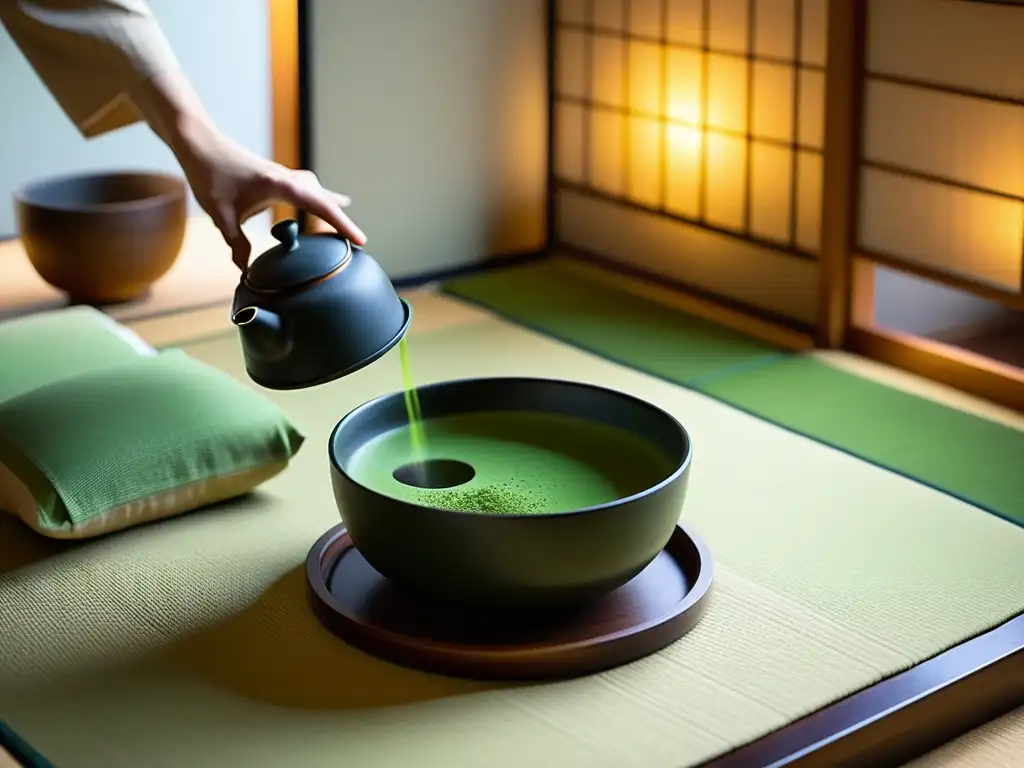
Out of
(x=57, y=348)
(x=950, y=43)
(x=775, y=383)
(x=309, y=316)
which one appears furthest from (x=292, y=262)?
(x=950, y=43)

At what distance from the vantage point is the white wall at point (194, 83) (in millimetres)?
4223

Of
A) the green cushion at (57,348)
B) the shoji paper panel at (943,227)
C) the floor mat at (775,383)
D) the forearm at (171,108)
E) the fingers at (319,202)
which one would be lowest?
the floor mat at (775,383)

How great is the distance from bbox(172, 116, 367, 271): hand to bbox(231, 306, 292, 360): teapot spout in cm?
18

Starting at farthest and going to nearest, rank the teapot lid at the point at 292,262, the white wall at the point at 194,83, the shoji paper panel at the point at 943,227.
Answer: the white wall at the point at 194,83 → the shoji paper panel at the point at 943,227 → the teapot lid at the point at 292,262

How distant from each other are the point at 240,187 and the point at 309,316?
15.3 inches

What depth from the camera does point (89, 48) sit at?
2.62 m

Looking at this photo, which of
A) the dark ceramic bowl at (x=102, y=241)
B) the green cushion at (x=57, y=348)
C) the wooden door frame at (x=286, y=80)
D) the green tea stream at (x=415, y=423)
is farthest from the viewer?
the wooden door frame at (x=286, y=80)

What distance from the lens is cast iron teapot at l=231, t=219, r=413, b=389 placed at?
2090 mm

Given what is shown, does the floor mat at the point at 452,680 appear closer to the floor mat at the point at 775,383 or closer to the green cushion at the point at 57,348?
the floor mat at the point at 775,383

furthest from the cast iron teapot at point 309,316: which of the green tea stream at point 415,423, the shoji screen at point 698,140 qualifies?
the shoji screen at point 698,140

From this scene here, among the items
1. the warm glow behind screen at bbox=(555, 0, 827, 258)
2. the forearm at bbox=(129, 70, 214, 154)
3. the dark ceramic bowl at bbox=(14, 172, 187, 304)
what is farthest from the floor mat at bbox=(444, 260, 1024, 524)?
the forearm at bbox=(129, 70, 214, 154)

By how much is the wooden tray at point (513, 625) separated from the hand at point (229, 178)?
1.73 ft

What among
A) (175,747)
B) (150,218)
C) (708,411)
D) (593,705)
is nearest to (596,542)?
(593,705)

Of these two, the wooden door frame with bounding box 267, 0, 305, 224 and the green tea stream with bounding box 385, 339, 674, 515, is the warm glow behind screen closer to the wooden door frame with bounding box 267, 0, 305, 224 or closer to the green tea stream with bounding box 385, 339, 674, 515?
the wooden door frame with bounding box 267, 0, 305, 224
